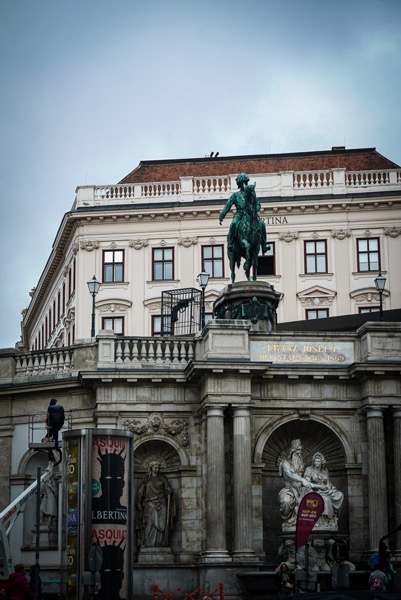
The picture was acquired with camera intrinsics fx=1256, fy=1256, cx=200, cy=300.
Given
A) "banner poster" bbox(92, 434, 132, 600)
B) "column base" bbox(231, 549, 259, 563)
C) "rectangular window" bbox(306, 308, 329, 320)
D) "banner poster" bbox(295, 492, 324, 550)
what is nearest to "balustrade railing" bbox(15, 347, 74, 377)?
"column base" bbox(231, 549, 259, 563)

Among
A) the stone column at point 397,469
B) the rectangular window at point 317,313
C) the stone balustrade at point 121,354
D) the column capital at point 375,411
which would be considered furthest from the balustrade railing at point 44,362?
the rectangular window at point 317,313

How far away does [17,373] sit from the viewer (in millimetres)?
40625

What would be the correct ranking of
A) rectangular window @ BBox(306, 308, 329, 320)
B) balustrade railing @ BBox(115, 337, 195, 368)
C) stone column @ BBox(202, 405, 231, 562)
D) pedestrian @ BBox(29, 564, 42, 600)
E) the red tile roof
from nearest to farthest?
pedestrian @ BBox(29, 564, 42, 600) < stone column @ BBox(202, 405, 231, 562) < balustrade railing @ BBox(115, 337, 195, 368) < rectangular window @ BBox(306, 308, 329, 320) < the red tile roof

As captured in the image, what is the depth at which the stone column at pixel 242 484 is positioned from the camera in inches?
1449

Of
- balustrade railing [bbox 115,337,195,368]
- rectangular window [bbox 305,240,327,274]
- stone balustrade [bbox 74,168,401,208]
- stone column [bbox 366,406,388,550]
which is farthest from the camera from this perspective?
stone balustrade [bbox 74,168,401,208]

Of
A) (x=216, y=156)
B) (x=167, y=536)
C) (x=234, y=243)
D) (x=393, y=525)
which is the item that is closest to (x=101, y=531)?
(x=167, y=536)

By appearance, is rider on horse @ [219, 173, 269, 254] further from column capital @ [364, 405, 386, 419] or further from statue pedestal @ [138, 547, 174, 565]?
statue pedestal @ [138, 547, 174, 565]

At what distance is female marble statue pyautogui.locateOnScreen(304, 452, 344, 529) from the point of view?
37.5m

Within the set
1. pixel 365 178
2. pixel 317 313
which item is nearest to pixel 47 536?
pixel 317 313

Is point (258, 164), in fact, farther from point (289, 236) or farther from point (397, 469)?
point (397, 469)

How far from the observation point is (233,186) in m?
70.8

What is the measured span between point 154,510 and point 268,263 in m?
32.7

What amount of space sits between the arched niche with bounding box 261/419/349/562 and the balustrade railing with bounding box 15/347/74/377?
6852 millimetres

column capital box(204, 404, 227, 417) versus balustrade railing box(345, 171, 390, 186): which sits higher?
balustrade railing box(345, 171, 390, 186)
